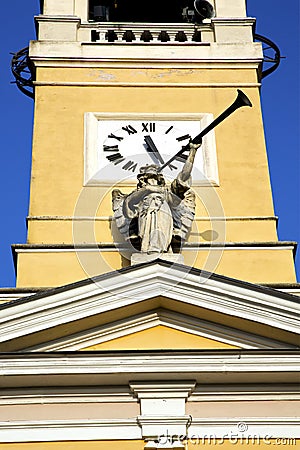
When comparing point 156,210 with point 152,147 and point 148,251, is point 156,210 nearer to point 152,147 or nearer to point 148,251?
point 148,251

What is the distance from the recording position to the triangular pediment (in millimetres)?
9961

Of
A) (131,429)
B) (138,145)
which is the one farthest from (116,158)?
(131,429)

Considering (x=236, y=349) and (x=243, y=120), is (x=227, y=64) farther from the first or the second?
(x=236, y=349)

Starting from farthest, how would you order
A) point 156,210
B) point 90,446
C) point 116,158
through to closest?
point 116,158 < point 156,210 < point 90,446

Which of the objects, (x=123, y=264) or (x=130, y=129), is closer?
(x=123, y=264)

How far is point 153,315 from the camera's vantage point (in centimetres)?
1035

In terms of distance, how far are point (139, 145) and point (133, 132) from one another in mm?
243

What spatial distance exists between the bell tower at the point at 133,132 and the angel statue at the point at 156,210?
0.95ft

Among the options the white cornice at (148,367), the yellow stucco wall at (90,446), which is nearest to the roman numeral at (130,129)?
the white cornice at (148,367)

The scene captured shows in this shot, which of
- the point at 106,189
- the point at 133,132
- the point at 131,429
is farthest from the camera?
the point at 133,132

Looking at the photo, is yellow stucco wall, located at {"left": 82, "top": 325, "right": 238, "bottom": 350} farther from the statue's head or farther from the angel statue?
the statue's head

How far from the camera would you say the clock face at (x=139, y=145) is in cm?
1369

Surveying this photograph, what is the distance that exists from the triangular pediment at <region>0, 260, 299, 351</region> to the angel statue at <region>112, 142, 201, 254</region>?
3.89 feet

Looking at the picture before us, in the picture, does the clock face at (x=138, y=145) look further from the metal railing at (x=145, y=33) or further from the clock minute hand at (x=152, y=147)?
the metal railing at (x=145, y=33)
